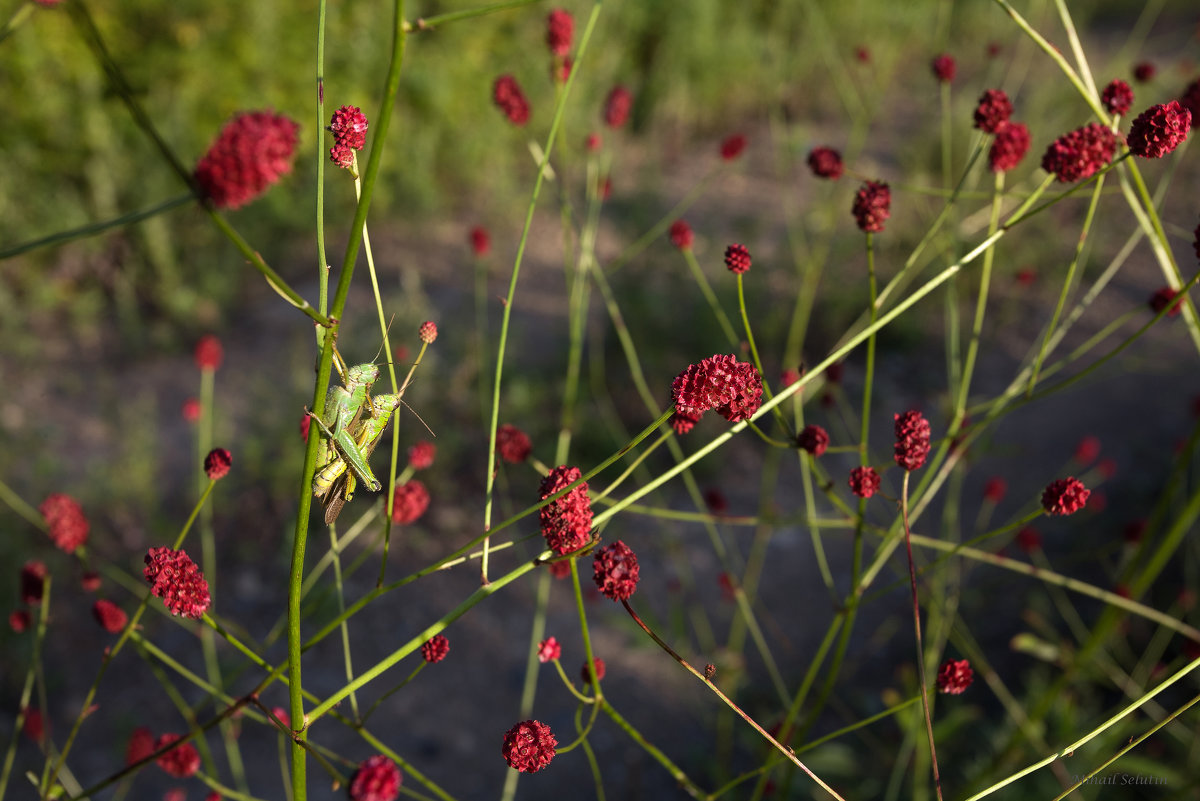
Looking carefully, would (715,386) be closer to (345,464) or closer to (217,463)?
(345,464)

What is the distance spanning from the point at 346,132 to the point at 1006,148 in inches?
34.9

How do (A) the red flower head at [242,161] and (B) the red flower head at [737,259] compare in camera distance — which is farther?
(B) the red flower head at [737,259]

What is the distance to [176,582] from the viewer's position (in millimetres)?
754

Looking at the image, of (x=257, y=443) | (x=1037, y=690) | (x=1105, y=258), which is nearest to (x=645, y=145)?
(x=1105, y=258)

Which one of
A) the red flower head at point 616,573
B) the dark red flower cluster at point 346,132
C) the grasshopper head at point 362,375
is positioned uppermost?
the dark red flower cluster at point 346,132

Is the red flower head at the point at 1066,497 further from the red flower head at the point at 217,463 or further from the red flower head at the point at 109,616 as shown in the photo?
the red flower head at the point at 109,616

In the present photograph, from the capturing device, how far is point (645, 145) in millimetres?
5449

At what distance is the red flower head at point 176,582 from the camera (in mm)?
748

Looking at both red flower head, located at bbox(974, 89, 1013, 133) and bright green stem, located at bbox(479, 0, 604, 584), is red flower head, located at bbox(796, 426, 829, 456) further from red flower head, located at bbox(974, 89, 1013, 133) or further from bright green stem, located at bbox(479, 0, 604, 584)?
red flower head, located at bbox(974, 89, 1013, 133)

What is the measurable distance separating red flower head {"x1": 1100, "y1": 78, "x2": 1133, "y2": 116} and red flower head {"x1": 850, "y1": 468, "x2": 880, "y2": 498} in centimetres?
61

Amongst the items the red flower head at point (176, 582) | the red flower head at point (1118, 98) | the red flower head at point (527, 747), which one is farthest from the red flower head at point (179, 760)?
the red flower head at point (1118, 98)

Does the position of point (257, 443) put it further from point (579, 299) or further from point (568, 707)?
point (579, 299)

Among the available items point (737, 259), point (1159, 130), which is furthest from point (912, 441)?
point (1159, 130)

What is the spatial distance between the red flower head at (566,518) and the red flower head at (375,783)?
25 centimetres
